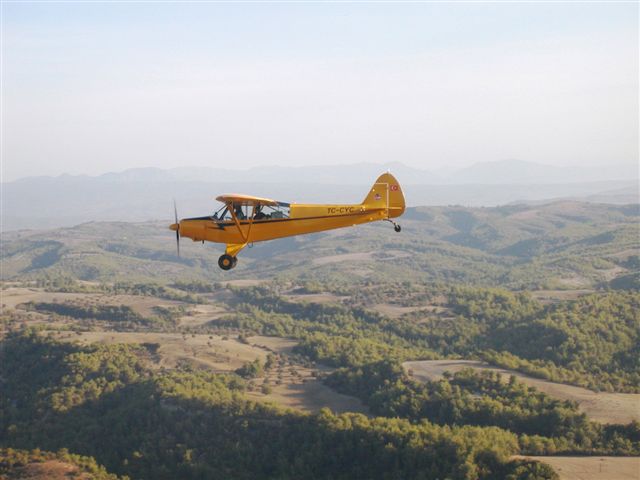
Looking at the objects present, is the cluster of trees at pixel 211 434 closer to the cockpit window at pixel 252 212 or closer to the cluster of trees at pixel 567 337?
the cluster of trees at pixel 567 337

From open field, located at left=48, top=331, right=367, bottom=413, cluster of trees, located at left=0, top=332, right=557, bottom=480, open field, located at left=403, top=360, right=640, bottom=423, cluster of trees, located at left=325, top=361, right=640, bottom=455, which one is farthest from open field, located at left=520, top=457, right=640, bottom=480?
open field, located at left=48, top=331, right=367, bottom=413

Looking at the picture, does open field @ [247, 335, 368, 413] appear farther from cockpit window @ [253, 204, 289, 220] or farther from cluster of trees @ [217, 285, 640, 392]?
cockpit window @ [253, 204, 289, 220]

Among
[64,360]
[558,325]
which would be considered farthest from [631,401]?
[64,360]

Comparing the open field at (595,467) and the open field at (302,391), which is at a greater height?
the open field at (595,467)

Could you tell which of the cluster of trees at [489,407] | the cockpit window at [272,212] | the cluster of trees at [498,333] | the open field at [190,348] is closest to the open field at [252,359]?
the open field at [190,348]

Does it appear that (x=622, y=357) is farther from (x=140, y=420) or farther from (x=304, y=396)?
(x=140, y=420)

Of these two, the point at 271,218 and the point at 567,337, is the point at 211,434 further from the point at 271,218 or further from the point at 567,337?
the point at 567,337
